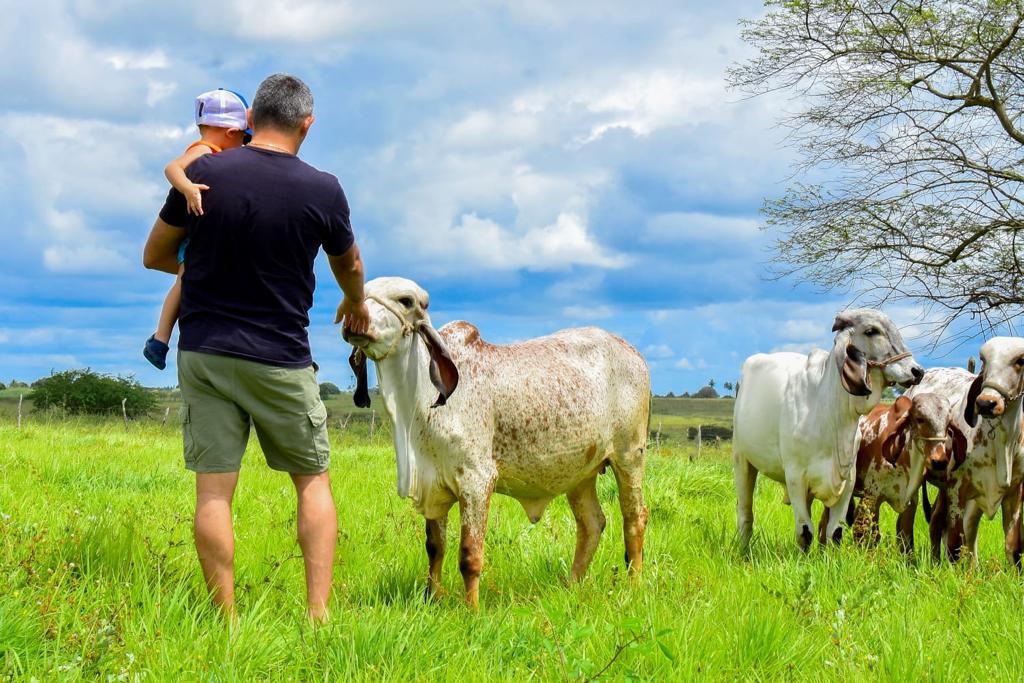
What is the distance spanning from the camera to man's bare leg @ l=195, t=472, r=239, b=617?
14.8 ft

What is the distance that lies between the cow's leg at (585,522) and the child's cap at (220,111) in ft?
10.2

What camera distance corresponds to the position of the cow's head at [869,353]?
688 cm

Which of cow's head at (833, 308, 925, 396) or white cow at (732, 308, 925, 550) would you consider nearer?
cow's head at (833, 308, 925, 396)

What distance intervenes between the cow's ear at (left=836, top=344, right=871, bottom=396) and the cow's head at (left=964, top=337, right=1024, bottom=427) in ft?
2.43

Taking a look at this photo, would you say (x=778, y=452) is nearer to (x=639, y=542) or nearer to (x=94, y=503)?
(x=639, y=542)

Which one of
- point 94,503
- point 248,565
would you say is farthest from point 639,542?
point 94,503

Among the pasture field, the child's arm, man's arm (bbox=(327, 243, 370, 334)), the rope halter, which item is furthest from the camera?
the rope halter

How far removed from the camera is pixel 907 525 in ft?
26.3

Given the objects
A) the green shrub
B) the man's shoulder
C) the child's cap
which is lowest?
the green shrub

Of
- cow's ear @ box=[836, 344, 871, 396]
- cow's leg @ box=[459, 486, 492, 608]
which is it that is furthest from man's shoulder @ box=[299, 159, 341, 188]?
cow's ear @ box=[836, 344, 871, 396]

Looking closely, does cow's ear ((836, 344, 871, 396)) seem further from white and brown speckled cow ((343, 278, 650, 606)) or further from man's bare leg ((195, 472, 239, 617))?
man's bare leg ((195, 472, 239, 617))

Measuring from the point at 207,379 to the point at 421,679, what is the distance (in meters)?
1.59

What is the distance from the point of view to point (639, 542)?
6.59m

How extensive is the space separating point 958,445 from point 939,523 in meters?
0.79
